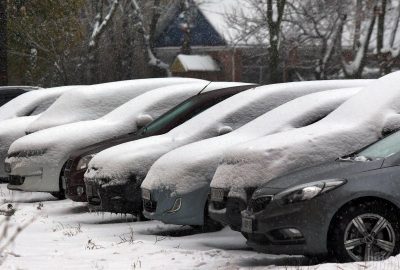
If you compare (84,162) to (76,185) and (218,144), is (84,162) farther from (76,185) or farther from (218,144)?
(218,144)

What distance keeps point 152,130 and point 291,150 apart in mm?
3465

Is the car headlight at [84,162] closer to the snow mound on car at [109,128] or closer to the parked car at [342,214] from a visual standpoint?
the snow mound on car at [109,128]

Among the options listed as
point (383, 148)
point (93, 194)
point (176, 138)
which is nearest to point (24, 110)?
point (93, 194)

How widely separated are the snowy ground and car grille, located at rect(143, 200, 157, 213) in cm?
27

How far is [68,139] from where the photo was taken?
12.1 metres

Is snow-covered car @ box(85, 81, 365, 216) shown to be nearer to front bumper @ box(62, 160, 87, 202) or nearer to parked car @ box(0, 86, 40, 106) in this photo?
front bumper @ box(62, 160, 87, 202)

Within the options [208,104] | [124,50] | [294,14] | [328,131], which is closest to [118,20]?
[124,50]

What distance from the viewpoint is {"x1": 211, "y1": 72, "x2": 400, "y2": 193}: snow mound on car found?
798 centimetres

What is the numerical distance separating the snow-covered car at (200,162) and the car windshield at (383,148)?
1.38 meters

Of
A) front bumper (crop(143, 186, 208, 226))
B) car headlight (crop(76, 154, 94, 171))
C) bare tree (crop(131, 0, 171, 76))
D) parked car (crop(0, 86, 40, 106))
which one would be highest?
front bumper (crop(143, 186, 208, 226))

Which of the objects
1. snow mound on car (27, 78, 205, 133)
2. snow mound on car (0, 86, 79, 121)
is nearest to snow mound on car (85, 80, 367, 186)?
snow mound on car (27, 78, 205, 133)

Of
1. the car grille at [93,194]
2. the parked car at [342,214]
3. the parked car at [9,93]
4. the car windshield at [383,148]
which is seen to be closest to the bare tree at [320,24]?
the parked car at [9,93]

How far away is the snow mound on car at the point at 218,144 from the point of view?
28.8 feet

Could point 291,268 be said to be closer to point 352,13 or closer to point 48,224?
point 48,224
